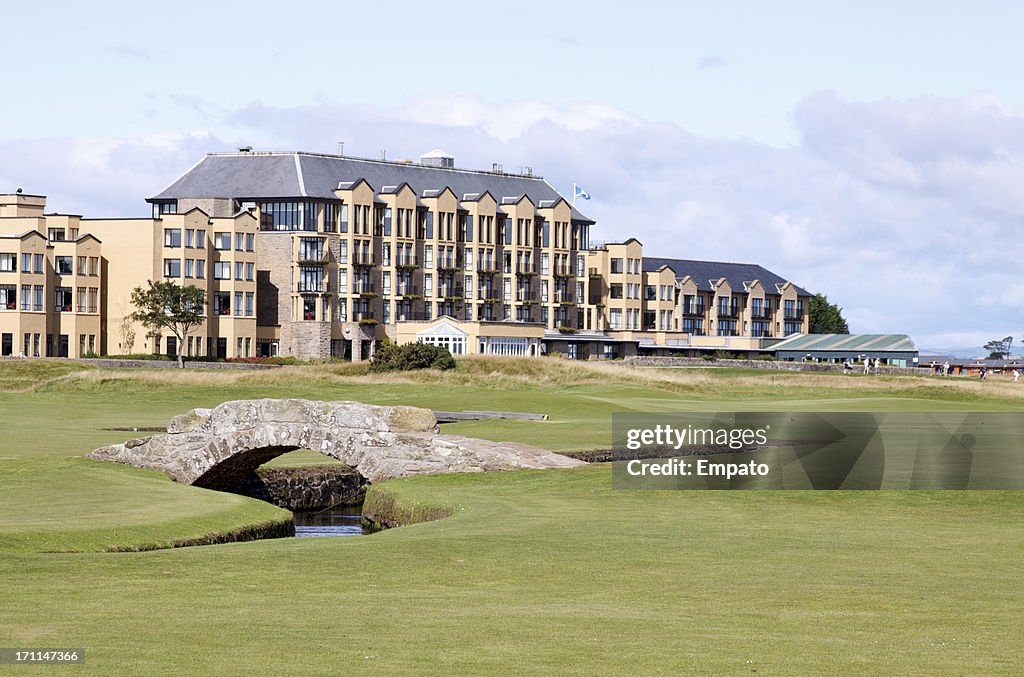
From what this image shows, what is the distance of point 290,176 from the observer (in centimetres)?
15738

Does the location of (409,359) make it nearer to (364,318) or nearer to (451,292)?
(364,318)

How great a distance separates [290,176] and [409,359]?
176 ft

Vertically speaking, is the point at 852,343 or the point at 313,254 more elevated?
the point at 313,254

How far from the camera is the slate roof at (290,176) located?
515ft

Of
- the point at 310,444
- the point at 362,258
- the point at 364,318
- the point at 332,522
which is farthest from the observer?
the point at 364,318

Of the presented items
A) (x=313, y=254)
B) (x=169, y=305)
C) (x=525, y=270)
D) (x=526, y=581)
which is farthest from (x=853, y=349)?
(x=526, y=581)

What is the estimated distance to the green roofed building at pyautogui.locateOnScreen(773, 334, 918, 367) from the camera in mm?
181250

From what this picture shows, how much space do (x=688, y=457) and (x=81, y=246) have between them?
108m

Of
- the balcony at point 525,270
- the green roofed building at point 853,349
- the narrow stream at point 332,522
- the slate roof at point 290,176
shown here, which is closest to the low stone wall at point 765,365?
the balcony at point 525,270

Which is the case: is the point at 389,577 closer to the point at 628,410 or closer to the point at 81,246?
the point at 628,410

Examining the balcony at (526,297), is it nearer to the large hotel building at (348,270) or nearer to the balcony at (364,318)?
the large hotel building at (348,270)

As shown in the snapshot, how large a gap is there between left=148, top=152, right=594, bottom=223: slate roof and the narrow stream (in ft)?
375

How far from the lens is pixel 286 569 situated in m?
22.4

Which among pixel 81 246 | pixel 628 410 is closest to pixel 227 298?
pixel 81 246
